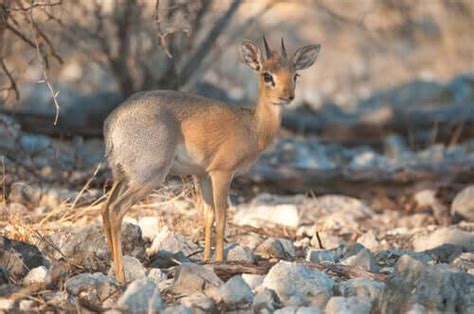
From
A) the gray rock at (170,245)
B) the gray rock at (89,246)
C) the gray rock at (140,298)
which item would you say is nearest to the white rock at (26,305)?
the gray rock at (140,298)

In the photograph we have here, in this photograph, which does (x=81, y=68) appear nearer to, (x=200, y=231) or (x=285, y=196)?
(x=285, y=196)

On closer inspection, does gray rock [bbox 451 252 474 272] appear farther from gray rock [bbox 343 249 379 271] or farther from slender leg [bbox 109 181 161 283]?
slender leg [bbox 109 181 161 283]

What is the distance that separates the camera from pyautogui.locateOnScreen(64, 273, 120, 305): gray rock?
6117 millimetres

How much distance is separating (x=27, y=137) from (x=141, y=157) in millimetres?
5184

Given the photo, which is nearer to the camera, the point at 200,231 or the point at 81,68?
the point at 200,231

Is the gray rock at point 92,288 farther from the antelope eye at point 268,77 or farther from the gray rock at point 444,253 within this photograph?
the gray rock at point 444,253

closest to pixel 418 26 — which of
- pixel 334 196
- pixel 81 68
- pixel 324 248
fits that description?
pixel 81 68

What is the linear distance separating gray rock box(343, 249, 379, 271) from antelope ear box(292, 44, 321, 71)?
1.75m

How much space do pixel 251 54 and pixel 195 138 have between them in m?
1.12

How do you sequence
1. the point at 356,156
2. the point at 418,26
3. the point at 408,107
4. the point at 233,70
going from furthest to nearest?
the point at 418,26 → the point at 233,70 → the point at 408,107 → the point at 356,156

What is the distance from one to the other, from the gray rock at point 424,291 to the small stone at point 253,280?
2.93 ft

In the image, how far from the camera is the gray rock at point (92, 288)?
612 centimetres

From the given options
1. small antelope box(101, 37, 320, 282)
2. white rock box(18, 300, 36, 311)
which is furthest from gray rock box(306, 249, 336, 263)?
white rock box(18, 300, 36, 311)

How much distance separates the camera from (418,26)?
22.0 meters
